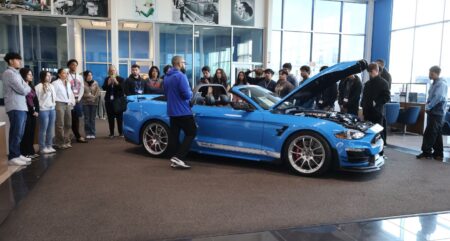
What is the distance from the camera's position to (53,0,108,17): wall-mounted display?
13.4 m

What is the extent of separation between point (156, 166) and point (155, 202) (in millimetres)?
1836

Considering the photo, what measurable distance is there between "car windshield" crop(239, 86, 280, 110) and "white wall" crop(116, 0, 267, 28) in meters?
9.42

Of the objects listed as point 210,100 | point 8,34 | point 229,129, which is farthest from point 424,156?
point 8,34

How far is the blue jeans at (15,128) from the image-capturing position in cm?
571

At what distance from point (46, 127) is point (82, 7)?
825cm

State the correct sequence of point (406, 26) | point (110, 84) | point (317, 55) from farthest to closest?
point (317, 55), point (406, 26), point (110, 84)

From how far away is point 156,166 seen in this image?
19.6 ft

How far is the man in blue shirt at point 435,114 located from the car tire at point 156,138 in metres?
4.81

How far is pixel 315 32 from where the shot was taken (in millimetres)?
17797

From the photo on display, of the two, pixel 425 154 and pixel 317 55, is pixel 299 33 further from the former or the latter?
pixel 425 154

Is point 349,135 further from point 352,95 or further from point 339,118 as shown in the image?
point 352,95

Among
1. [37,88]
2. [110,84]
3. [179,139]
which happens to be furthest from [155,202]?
[110,84]

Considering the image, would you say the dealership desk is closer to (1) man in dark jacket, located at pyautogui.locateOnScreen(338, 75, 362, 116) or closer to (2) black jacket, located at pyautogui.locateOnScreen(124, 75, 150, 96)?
(1) man in dark jacket, located at pyautogui.locateOnScreen(338, 75, 362, 116)

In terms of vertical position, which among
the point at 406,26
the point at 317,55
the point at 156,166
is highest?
the point at 406,26
